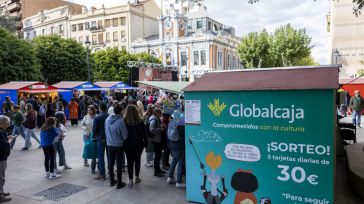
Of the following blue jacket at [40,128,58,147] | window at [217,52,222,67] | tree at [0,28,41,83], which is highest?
window at [217,52,222,67]

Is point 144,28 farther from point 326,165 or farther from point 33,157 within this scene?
point 326,165

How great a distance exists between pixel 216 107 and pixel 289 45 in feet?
106

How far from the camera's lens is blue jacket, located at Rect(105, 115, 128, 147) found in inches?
233

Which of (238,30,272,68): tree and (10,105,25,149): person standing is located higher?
(238,30,272,68): tree

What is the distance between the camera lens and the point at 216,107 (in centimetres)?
477

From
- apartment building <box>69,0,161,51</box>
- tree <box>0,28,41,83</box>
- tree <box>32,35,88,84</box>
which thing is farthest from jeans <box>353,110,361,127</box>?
apartment building <box>69,0,161,51</box>

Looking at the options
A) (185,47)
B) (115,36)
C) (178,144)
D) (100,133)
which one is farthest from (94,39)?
(178,144)

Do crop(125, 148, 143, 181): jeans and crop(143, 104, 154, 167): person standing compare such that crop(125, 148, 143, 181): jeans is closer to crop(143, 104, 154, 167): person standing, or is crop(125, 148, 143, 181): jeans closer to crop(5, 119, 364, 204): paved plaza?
crop(5, 119, 364, 204): paved plaza

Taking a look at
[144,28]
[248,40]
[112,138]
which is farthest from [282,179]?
[144,28]

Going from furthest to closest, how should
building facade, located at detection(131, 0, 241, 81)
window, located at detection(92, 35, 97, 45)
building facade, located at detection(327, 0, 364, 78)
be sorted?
window, located at detection(92, 35, 97, 45), building facade, located at detection(131, 0, 241, 81), building facade, located at detection(327, 0, 364, 78)

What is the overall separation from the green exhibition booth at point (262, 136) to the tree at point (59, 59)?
29.3 metres

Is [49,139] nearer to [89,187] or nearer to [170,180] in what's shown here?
[89,187]

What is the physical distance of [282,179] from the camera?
Answer: 4258 millimetres

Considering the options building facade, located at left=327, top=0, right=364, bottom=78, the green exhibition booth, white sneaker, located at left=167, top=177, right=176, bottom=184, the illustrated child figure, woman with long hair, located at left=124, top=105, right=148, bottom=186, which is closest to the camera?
the green exhibition booth
